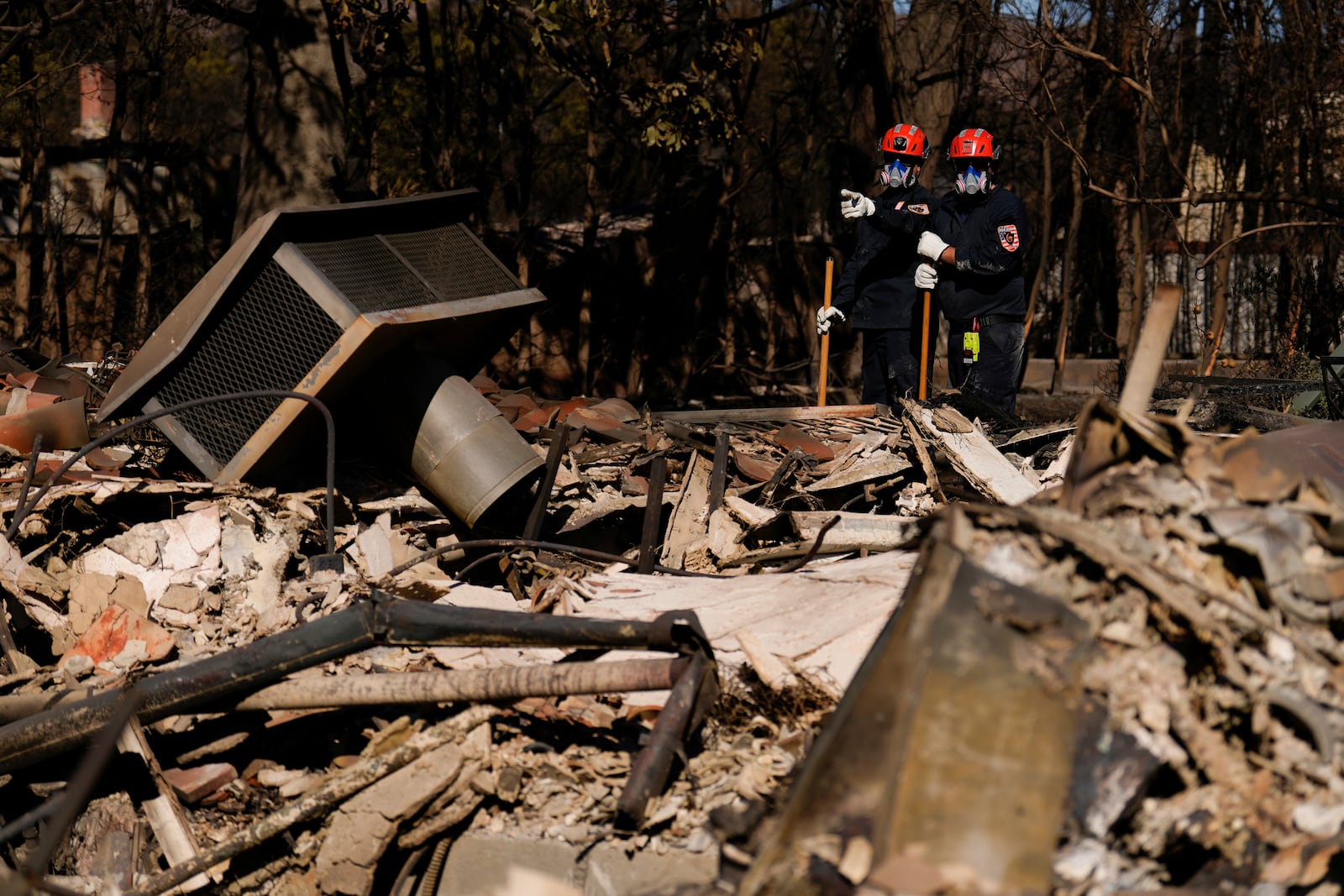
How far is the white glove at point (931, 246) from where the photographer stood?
620cm

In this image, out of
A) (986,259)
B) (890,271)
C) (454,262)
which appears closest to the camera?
(454,262)

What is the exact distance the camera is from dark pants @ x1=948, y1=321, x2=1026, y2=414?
20.4 ft

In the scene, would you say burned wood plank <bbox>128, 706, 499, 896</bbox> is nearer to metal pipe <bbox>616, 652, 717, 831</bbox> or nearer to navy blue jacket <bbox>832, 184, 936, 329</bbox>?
metal pipe <bbox>616, 652, 717, 831</bbox>

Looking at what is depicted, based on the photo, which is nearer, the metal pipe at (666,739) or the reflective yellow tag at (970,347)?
the metal pipe at (666,739)

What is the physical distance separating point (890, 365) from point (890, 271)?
0.56 m

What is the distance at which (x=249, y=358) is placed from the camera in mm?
4480

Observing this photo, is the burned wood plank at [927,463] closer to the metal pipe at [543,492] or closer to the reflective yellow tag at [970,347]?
the reflective yellow tag at [970,347]

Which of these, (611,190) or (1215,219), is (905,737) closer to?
(611,190)

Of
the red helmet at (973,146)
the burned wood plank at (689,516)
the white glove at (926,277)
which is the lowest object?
the burned wood plank at (689,516)

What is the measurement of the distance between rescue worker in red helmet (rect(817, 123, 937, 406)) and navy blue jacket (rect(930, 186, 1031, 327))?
186 mm

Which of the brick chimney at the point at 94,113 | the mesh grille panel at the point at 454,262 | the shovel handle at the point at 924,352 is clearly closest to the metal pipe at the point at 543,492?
the mesh grille panel at the point at 454,262

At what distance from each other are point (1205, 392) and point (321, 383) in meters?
4.43

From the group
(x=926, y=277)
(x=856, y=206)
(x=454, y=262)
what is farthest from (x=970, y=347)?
(x=454, y=262)

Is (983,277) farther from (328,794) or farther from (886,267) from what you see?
(328,794)
